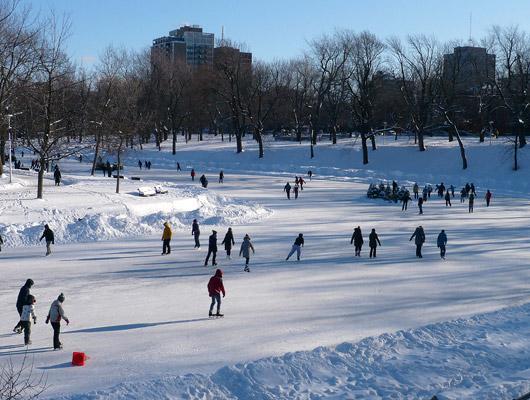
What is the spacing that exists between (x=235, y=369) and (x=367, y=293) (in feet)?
21.4

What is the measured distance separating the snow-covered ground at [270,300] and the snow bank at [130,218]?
0.08m

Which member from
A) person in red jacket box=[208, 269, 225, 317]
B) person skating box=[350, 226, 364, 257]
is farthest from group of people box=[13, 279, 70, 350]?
person skating box=[350, 226, 364, 257]

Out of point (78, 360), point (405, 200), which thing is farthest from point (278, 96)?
point (78, 360)

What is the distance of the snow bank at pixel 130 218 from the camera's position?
76.9ft

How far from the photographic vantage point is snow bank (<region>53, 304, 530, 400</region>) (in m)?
9.60

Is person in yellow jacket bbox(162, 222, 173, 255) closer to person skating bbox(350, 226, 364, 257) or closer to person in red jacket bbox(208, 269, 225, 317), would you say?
person skating bbox(350, 226, 364, 257)

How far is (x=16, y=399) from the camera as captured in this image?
28.6 ft

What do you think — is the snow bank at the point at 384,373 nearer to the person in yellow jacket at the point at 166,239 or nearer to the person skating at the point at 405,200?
the person in yellow jacket at the point at 166,239

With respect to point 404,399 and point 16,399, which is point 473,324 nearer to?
point 404,399

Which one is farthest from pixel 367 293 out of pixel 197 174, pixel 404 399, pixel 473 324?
pixel 197 174

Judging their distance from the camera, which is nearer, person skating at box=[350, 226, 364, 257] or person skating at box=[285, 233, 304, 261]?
person skating at box=[285, 233, 304, 261]

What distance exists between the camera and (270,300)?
49.1 ft

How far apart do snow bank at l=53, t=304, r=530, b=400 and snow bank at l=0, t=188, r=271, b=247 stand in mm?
14803

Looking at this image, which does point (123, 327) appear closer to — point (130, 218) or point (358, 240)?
point (358, 240)
